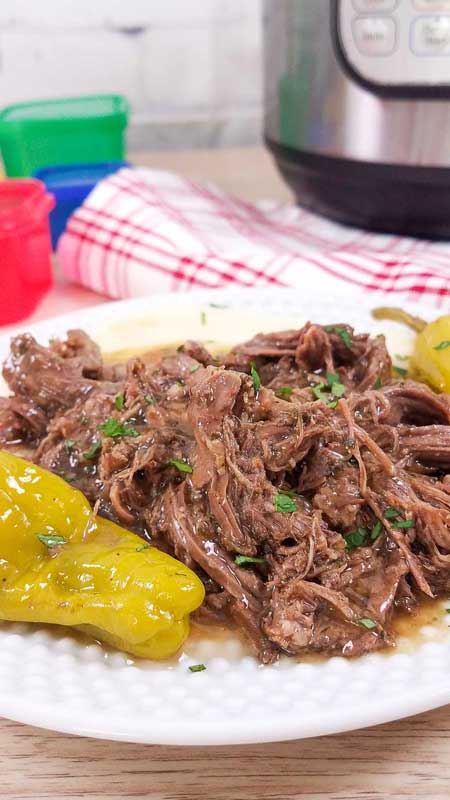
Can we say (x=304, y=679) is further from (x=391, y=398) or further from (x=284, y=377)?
(x=284, y=377)

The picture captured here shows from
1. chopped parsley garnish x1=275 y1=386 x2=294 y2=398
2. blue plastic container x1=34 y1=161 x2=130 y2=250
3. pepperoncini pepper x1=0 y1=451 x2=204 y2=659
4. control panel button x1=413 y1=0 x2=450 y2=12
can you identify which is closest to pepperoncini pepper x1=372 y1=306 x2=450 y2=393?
chopped parsley garnish x1=275 y1=386 x2=294 y2=398

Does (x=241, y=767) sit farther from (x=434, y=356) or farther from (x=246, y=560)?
(x=434, y=356)

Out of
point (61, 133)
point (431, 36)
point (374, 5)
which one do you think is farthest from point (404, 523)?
point (61, 133)

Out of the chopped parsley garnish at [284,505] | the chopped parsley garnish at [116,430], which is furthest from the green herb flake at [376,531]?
the chopped parsley garnish at [116,430]

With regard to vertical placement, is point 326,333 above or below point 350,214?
above

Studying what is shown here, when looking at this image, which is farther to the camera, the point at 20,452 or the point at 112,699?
the point at 20,452

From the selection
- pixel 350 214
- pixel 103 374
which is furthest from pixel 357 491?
pixel 350 214

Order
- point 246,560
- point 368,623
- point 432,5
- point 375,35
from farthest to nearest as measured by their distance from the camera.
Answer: point 375,35
point 432,5
point 246,560
point 368,623
